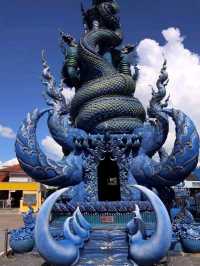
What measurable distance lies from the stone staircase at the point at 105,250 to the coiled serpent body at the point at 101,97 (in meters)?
3.84

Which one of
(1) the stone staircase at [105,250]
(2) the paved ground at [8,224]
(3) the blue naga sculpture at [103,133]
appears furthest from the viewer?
(2) the paved ground at [8,224]

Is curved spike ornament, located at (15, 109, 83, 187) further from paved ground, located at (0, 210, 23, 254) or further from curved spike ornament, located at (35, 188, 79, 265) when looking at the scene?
curved spike ornament, located at (35, 188, 79, 265)

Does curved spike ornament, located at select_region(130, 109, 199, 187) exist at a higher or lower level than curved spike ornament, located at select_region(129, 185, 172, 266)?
higher

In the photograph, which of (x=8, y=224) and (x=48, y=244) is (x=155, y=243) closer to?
(x=48, y=244)

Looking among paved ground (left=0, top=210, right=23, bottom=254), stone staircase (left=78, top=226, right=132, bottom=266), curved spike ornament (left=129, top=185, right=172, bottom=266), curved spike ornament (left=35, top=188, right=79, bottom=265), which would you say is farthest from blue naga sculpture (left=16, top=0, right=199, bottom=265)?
paved ground (left=0, top=210, right=23, bottom=254)

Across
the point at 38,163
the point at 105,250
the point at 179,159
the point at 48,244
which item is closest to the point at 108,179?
the point at 38,163

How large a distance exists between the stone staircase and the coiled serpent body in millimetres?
3836

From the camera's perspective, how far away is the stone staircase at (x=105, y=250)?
6457mm

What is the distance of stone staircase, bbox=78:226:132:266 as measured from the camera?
6.46 m

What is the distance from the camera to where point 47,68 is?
1189 centimetres

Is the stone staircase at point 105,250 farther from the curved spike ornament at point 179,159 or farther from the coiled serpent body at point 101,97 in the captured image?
the coiled serpent body at point 101,97

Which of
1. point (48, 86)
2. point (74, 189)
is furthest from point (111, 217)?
point (48, 86)

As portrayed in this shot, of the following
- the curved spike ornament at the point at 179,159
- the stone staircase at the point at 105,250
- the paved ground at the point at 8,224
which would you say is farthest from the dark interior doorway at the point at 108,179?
the paved ground at the point at 8,224

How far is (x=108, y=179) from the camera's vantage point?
14.2 meters
